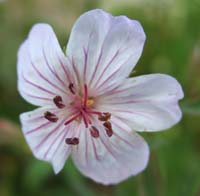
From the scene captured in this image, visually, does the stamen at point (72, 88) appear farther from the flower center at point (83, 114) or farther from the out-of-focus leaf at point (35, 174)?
the out-of-focus leaf at point (35, 174)

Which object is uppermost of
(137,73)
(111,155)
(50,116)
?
(50,116)

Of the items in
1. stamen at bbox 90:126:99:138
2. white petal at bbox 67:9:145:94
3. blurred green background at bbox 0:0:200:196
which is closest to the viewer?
white petal at bbox 67:9:145:94

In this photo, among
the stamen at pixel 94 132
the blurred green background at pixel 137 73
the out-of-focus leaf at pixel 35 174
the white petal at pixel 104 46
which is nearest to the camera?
the white petal at pixel 104 46

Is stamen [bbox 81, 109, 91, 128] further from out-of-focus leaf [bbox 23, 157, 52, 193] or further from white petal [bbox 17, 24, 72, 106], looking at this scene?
out-of-focus leaf [bbox 23, 157, 52, 193]

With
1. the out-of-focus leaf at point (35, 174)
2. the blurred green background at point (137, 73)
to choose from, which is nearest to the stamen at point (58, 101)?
the blurred green background at point (137, 73)

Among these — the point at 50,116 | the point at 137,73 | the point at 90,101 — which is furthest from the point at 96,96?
the point at 137,73

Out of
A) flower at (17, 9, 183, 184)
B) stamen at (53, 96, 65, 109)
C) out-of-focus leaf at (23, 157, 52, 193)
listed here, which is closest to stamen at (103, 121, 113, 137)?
flower at (17, 9, 183, 184)

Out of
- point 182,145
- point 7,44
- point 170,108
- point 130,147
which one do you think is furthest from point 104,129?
point 7,44

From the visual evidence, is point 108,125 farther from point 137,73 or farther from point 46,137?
point 137,73
